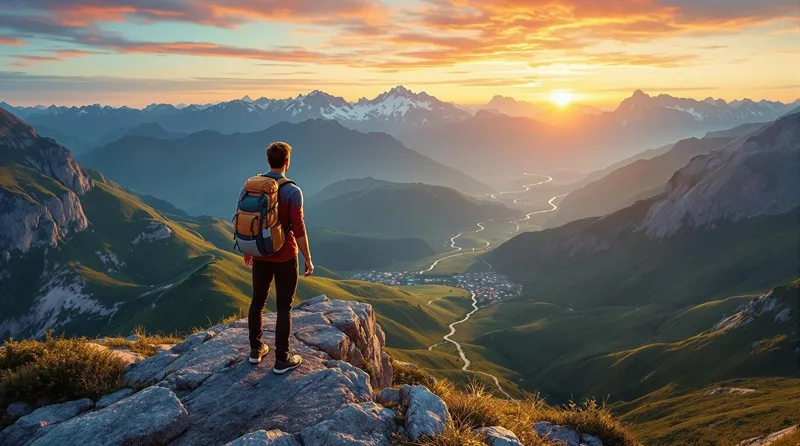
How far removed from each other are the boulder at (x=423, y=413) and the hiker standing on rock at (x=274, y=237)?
4.31 m

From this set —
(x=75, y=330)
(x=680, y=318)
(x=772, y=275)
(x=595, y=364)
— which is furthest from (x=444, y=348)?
(x=75, y=330)

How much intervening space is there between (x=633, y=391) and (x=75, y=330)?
21281 centimetres

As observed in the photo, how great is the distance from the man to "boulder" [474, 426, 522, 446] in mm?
6596

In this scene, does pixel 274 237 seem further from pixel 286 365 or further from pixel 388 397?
pixel 388 397

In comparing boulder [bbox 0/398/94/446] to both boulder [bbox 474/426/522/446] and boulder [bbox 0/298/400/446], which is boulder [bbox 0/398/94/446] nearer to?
boulder [bbox 0/298/400/446]

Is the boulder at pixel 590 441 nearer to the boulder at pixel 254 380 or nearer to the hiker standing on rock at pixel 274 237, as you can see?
the boulder at pixel 254 380

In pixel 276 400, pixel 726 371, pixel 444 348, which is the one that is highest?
pixel 276 400

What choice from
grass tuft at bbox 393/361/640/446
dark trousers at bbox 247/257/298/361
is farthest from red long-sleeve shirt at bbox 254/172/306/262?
grass tuft at bbox 393/361/640/446

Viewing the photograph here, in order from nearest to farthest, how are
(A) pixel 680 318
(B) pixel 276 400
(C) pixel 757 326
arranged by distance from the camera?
(B) pixel 276 400
(C) pixel 757 326
(A) pixel 680 318

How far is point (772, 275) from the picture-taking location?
611ft

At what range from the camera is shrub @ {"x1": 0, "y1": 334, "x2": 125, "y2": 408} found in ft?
47.6

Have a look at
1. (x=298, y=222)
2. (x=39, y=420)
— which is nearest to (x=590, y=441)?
(x=298, y=222)

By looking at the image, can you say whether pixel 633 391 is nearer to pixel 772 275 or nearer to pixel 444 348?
pixel 444 348

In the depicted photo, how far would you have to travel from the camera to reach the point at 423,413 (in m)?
12.7
